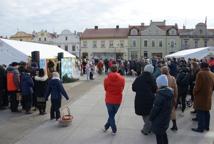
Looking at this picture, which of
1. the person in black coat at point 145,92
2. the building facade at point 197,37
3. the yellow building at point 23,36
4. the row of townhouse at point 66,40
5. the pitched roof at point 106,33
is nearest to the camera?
the person in black coat at point 145,92

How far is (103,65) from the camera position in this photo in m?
34.7

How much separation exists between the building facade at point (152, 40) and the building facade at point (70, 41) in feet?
41.1

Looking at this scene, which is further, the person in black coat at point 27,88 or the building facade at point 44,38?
the building facade at point 44,38

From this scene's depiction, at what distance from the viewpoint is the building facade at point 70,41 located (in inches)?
3127

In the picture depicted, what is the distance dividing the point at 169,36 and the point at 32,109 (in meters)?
66.2

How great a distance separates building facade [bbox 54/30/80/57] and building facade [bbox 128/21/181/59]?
12535 millimetres

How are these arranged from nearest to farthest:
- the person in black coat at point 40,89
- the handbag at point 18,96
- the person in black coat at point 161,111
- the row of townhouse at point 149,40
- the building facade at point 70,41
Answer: the person in black coat at point 161,111, the person in black coat at point 40,89, the handbag at point 18,96, the row of townhouse at point 149,40, the building facade at point 70,41

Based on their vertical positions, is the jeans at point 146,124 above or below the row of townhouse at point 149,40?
below

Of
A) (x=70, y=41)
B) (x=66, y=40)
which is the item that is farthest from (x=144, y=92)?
(x=66, y=40)

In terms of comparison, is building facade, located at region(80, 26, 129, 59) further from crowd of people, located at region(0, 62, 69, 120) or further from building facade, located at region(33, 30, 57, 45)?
crowd of people, located at region(0, 62, 69, 120)

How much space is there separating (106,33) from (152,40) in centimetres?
1040

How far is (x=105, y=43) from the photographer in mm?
76625

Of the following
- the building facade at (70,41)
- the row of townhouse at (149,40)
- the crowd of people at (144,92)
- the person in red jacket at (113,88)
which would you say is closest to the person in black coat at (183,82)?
the crowd of people at (144,92)

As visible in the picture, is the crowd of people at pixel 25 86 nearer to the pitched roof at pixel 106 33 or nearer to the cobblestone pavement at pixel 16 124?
the cobblestone pavement at pixel 16 124
